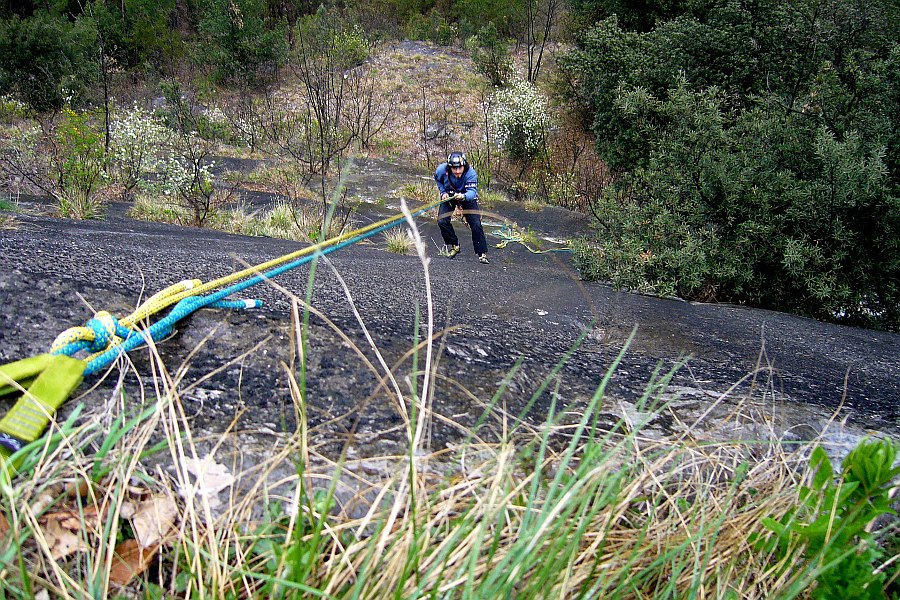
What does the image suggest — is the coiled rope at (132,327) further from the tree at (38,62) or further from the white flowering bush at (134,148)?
the tree at (38,62)

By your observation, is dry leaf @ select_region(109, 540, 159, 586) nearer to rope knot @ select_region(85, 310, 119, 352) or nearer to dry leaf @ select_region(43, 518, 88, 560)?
dry leaf @ select_region(43, 518, 88, 560)

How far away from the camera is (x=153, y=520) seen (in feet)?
3.13

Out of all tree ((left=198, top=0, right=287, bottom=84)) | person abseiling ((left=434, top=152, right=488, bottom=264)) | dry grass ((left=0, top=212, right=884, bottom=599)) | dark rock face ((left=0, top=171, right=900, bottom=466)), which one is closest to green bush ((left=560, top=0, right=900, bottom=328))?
person abseiling ((left=434, top=152, right=488, bottom=264))

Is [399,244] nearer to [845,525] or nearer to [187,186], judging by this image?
[187,186]

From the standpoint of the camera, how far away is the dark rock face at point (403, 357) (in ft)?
4.21

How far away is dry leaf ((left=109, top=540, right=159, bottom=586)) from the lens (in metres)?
0.88

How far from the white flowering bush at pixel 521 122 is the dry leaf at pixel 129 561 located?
18.4 metres

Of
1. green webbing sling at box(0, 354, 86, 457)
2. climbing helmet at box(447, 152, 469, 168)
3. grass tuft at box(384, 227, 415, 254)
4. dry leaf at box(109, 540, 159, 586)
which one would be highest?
climbing helmet at box(447, 152, 469, 168)

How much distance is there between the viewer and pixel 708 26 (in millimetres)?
10984

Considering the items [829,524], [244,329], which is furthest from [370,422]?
[829,524]

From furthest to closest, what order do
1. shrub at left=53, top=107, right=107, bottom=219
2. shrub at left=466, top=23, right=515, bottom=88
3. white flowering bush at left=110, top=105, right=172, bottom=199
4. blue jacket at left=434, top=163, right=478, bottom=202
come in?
1. shrub at left=466, top=23, right=515, bottom=88
2. white flowering bush at left=110, top=105, right=172, bottom=199
3. shrub at left=53, top=107, right=107, bottom=219
4. blue jacket at left=434, top=163, right=478, bottom=202

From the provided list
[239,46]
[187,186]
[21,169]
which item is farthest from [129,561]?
[239,46]

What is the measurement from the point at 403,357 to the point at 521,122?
18629 mm

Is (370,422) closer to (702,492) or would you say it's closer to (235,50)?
(702,492)
